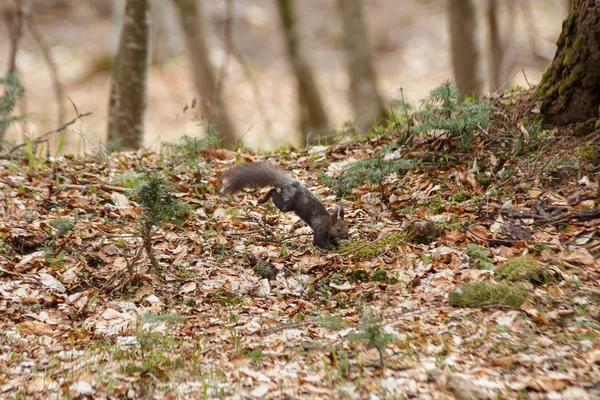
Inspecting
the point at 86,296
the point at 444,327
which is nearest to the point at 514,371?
the point at 444,327

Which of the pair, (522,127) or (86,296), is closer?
(86,296)

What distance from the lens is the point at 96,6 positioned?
2658cm

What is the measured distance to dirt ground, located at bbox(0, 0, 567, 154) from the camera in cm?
1808

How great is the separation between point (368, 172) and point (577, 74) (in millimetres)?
2091

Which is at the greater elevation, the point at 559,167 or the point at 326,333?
the point at 559,167

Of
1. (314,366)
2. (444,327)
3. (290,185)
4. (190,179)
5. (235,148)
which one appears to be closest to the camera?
(314,366)

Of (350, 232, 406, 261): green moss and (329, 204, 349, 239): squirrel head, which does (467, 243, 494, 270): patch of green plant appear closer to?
(350, 232, 406, 261): green moss

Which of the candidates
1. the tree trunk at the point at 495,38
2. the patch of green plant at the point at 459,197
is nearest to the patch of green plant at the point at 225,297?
the patch of green plant at the point at 459,197

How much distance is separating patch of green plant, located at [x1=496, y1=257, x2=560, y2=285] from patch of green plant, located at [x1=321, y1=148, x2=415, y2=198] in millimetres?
1480

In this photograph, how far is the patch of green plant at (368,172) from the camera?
5.30 m

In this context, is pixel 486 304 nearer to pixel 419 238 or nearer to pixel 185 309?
pixel 419 238

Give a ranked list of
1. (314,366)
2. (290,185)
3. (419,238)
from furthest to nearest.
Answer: (290,185) < (419,238) < (314,366)

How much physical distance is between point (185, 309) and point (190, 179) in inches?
92.9

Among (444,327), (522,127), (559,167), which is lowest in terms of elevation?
(444,327)
